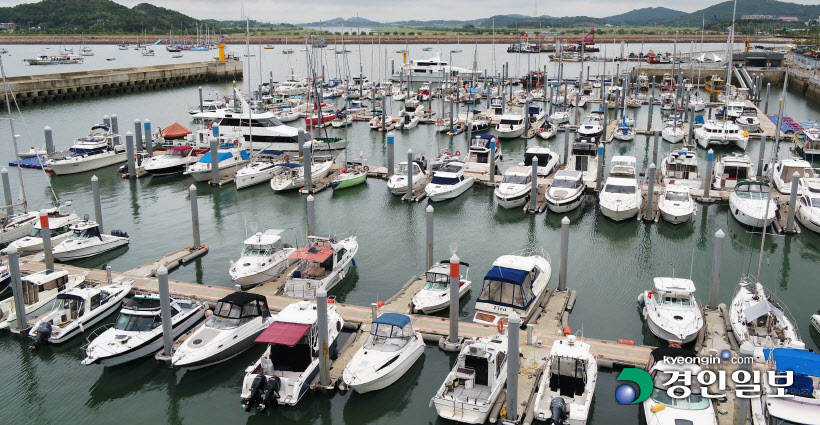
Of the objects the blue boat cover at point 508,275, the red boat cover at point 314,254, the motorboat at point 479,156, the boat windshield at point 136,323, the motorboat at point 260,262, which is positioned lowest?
the boat windshield at point 136,323

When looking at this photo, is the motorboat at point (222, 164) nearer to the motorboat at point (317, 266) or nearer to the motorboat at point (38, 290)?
the motorboat at point (317, 266)

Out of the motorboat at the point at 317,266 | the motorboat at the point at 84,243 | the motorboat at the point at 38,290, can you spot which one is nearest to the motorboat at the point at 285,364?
the motorboat at the point at 317,266

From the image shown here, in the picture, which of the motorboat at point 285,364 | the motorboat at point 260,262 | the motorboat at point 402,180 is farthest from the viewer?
the motorboat at point 402,180

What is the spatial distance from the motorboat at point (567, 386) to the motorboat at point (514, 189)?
1827 centimetres

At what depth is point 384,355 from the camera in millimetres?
18484

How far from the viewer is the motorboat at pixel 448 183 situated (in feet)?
122

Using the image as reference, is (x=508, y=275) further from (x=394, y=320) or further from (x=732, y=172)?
(x=732, y=172)

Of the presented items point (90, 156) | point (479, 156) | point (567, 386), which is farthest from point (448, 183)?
point (90, 156)

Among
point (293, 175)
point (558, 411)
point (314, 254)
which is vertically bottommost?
point (558, 411)

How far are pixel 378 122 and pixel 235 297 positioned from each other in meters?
41.2

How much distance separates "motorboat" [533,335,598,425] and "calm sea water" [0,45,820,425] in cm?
116

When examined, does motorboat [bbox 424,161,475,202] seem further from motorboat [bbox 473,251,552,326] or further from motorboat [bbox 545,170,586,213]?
motorboat [bbox 473,251,552,326]

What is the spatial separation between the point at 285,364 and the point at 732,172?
2886 cm

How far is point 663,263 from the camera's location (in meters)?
28.3
